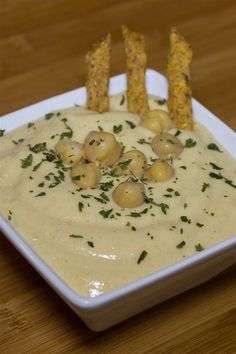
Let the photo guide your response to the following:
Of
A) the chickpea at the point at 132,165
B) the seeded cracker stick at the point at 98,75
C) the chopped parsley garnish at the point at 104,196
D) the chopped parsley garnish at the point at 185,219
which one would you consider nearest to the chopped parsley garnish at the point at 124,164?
the chickpea at the point at 132,165

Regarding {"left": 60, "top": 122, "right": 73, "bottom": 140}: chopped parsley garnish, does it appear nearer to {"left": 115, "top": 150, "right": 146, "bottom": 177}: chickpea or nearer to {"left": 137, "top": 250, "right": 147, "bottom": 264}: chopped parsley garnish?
{"left": 115, "top": 150, "right": 146, "bottom": 177}: chickpea

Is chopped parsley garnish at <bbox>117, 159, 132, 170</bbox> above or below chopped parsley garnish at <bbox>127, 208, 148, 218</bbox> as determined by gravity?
above

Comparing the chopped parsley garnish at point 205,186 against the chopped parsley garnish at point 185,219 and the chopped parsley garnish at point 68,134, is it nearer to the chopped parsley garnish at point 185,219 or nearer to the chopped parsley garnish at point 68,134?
the chopped parsley garnish at point 185,219

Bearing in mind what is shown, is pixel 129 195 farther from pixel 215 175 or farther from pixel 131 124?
pixel 131 124

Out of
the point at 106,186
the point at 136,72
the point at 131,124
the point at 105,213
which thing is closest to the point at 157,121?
the point at 131,124

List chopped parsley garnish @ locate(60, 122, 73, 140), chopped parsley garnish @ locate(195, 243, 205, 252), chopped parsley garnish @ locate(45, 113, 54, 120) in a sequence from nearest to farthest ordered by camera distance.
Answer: chopped parsley garnish @ locate(195, 243, 205, 252)
chopped parsley garnish @ locate(60, 122, 73, 140)
chopped parsley garnish @ locate(45, 113, 54, 120)

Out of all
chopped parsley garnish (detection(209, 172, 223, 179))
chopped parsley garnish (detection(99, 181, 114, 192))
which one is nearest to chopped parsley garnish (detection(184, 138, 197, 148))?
chopped parsley garnish (detection(209, 172, 223, 179))
